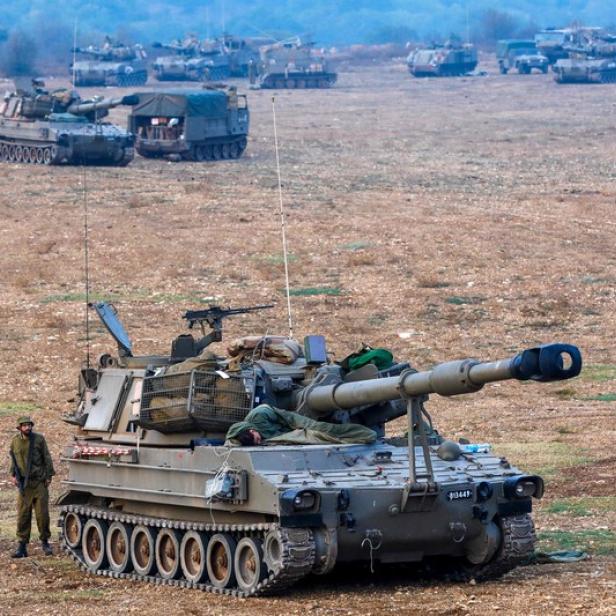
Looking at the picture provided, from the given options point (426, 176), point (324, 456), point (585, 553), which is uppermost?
point (426, 176)

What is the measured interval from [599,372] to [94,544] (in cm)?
1110

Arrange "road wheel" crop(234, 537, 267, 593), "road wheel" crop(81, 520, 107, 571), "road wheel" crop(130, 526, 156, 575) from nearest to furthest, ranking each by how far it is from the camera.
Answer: "road wheel" crop(234, 537, 267, 593)
"road wheel" crop(130, 526, 156, 575)
"road wheel" crop(81, 520, 107, 571)

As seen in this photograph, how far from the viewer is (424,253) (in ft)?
106

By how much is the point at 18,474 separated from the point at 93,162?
30105 mm

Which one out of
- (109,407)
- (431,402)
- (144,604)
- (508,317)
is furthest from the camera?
(508,317)

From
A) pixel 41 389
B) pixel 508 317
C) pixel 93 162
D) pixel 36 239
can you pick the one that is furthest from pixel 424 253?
pixel 93 162

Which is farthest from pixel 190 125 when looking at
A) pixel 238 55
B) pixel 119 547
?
pixel 238 55

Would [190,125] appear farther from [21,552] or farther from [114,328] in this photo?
[21,552]

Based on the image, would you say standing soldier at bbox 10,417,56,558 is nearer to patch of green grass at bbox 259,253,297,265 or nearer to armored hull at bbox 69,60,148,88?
patch of green grass at bbox 259,253,297,265

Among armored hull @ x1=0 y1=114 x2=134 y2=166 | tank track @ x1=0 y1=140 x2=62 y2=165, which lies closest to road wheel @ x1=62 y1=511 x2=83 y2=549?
armored hull @ x1=0 y1=114 x2=134 y2=166

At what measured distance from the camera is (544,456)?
64.2 ft

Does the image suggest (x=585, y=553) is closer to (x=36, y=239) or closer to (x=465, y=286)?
(x=465, y=286)

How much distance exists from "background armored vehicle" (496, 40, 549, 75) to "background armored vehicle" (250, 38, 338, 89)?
37.2ft

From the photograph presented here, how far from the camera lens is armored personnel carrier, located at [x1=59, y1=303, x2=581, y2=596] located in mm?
13094
